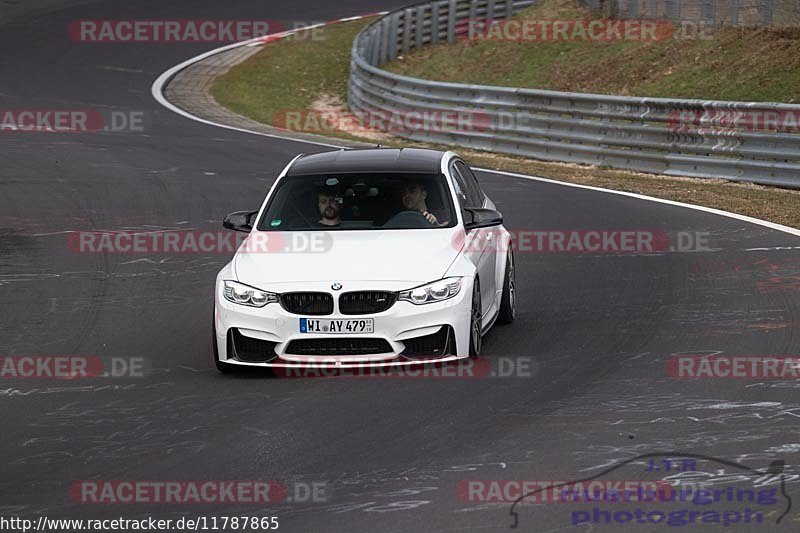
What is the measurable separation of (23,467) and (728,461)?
12.5 feet

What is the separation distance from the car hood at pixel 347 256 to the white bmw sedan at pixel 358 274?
10mm

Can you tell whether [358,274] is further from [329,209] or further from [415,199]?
[415,199]

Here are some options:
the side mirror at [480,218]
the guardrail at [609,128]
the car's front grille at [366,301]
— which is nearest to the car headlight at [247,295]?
the car's front grille at [366,301]

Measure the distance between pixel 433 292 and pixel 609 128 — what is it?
1351 centimetres

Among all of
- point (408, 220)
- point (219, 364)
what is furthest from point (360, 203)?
Answer: point (219, 364)

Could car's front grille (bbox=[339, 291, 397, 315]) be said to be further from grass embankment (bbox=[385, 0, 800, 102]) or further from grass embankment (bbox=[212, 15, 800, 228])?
grass embankment (bbox=[385, 0, 800, 102])

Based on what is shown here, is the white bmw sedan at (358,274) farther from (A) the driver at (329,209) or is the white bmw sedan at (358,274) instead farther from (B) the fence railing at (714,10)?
(B) the fence railing at (714,10)

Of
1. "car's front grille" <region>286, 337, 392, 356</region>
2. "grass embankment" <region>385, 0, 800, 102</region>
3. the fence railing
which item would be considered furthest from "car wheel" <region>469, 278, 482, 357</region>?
the fence railing

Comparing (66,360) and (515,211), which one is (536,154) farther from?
(66,360)

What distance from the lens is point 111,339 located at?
1177 cm

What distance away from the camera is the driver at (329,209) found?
11.3 m

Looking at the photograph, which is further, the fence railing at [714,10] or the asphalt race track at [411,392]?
the fence railing at [714,10]

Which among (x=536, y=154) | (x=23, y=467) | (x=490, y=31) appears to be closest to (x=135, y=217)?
(x=536, y=154)

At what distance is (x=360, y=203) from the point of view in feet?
37.4
